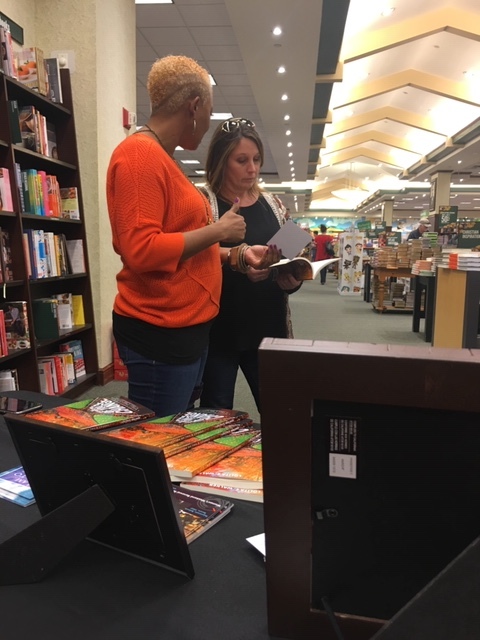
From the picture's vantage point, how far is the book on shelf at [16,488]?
2.79 feet

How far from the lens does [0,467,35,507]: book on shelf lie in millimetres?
852

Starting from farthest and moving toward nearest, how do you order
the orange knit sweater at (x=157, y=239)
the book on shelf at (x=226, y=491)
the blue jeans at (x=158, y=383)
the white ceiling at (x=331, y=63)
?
the white ceiling at (x=331, y=63), the blue jeans at (x=158, y=383), the orange knit sweater at (x=157, y=239), the book on shelf at (x=226, y=491)

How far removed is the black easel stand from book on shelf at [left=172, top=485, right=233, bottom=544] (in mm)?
122

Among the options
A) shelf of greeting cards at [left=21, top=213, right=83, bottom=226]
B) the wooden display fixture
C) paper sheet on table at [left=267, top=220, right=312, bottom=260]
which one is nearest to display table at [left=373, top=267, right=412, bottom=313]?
shelf of greeting cards at [left=21, top=213, right=83, bottom=226]

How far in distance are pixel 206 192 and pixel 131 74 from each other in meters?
3.12

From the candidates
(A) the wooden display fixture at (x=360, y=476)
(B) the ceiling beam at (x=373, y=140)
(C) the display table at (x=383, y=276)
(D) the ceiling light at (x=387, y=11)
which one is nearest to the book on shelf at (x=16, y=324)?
→ (A) the wooden display fixture at (x=360, y=476)

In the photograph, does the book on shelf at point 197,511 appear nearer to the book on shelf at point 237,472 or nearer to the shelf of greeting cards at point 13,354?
the book on shelf at point 237,472

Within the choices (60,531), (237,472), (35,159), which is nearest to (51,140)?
(35,159)

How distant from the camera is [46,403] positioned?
1.38m

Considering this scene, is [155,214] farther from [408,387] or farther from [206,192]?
[408,387]

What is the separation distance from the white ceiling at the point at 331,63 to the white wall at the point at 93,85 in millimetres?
1832

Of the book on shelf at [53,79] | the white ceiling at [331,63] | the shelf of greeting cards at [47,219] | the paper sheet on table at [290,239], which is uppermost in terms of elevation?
the white ceiling at [331,63]

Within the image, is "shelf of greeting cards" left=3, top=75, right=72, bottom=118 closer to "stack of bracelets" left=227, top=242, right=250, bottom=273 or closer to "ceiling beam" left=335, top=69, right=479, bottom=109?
"stack of bracelets" left=227, top=242, right=250, bottom=273

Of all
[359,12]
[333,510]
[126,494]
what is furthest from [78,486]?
[359,12]
